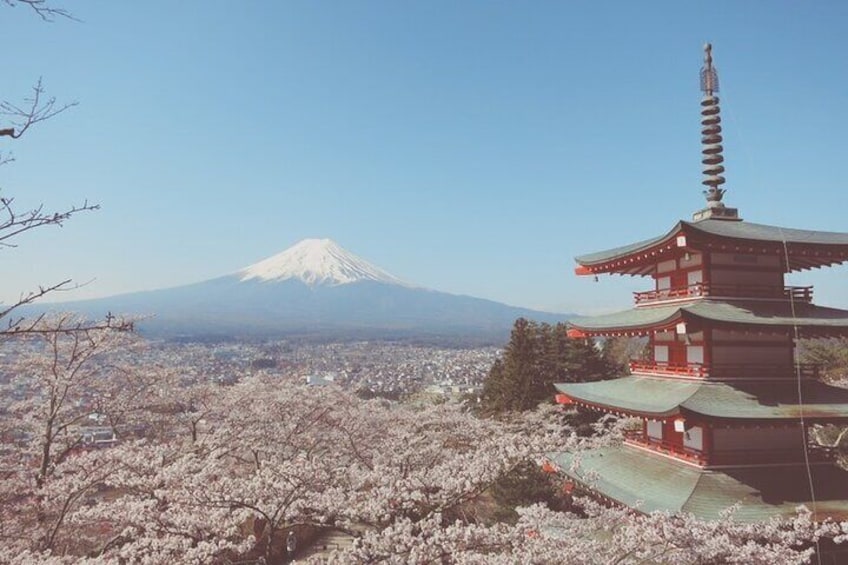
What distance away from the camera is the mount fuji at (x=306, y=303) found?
150625 millimetres

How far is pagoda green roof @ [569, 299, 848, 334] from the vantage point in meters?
8.63

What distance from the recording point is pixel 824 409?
330 inches

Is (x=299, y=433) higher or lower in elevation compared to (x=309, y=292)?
lower

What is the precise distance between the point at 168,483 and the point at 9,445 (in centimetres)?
657

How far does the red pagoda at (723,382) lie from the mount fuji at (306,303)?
128 meters

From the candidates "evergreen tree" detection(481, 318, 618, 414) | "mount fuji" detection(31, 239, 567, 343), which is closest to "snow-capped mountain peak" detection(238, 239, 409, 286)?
"mount fuji" detection(31, 239, 567, 343)

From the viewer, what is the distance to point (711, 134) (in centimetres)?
1088

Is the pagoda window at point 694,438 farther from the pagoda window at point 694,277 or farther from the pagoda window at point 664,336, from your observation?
the pagoda window at point 694,277

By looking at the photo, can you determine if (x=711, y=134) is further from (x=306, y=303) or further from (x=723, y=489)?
(x=306, y=303)

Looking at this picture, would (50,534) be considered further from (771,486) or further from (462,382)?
(462,382)

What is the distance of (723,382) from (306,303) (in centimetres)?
17349

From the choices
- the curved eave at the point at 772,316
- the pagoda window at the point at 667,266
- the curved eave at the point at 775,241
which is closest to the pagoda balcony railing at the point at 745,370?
the curved eave at the point at 772,316

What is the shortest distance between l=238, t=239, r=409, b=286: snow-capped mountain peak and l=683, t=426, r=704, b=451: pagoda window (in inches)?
7043

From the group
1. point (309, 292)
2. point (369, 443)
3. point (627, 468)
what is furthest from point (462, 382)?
point (309, 292)
